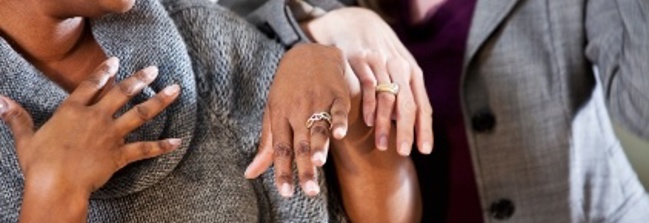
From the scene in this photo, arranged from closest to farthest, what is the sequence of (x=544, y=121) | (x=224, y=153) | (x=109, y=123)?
(x=109, y=123)
(x=224, y=153)
(x=544, y=121)

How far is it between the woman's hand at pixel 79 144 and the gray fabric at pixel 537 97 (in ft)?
1.31

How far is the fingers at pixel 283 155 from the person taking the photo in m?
0.79

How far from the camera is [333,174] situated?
102 centimetres

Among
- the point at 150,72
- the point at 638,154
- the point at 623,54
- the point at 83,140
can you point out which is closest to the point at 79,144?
the point at 83,140

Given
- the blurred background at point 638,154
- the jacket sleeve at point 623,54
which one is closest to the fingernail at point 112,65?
the jacket sleeve at point 623,54

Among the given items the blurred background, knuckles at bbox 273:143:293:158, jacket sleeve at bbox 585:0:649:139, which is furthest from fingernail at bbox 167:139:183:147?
the blurred background

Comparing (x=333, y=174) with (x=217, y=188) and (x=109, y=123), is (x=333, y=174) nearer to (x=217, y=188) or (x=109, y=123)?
(x=217, y=188)

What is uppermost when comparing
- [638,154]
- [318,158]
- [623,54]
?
[318,158]

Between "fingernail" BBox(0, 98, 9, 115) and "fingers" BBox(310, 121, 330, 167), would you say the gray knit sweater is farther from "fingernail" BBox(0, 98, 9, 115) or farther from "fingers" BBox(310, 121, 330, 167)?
"fingers" BBox(310, 121, 330, 167)

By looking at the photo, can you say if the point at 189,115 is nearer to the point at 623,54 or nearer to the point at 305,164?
the point at 305,164

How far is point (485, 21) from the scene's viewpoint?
1.05 metres

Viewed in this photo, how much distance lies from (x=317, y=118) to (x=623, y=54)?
0.38 m

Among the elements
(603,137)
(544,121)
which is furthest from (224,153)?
(603,137)

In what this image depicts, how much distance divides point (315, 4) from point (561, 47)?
0.31m
